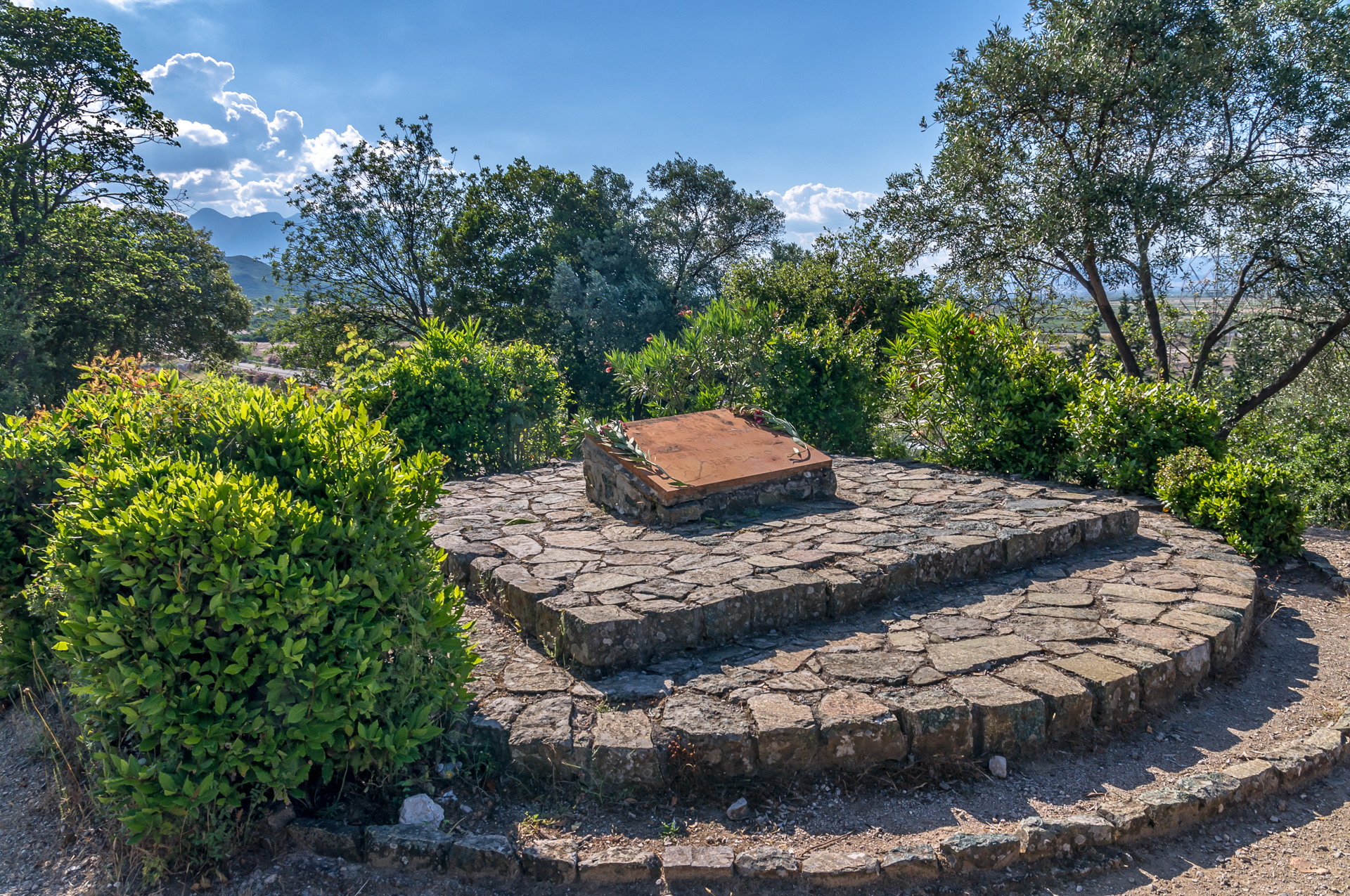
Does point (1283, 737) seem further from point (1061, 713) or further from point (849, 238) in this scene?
point (849, 238)

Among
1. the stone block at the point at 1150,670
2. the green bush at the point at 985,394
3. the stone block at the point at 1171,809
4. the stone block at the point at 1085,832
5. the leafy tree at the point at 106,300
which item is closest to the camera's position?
the stone block at the point at 1085,832

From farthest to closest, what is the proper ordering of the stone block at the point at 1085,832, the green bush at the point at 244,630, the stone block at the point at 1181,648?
the stone block at the point at 1181,648 < the stone block at the point at 1085,832 < the green bush at the point at 244,630

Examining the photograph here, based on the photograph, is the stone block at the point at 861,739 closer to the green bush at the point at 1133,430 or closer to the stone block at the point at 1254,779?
the stone block at the point at 1254,779

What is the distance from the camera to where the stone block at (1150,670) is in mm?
3041

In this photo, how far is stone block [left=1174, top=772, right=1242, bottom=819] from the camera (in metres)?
2.57

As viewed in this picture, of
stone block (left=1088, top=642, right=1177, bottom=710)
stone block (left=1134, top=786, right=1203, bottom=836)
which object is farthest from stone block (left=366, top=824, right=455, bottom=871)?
stone block (left=1088, top=642, right=1177, bottom=710)

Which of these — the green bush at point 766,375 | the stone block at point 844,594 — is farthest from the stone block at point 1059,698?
the green bush at point 766,375

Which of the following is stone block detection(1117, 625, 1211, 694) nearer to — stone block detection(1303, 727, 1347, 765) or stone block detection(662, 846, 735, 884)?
stone block detection(1303, 727, 1347, 765)

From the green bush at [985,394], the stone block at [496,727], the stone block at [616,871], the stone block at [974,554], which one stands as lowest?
the stone block at [616,871]

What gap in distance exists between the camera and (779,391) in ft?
24.0

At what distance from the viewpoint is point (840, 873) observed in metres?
2.23

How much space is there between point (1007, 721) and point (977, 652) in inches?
18.2

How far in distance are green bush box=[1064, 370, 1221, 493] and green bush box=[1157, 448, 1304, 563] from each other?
52cm

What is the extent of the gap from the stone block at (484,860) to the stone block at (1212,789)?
230 centimetres
